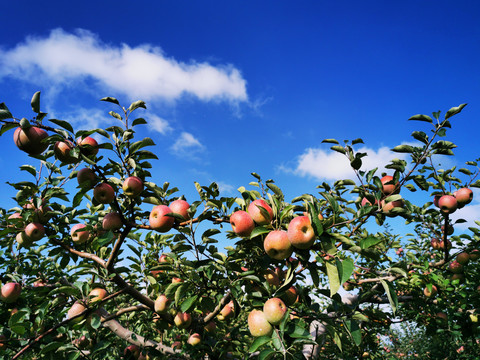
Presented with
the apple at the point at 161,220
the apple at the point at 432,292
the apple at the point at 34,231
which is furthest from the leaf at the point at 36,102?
the apple at the point at 432,292

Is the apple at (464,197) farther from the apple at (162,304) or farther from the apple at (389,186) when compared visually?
the apple at (162,304)

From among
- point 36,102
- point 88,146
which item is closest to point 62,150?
point 88,146

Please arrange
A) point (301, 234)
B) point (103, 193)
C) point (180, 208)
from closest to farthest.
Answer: point (301, 234)
point (103, 193)
point (180, 208)

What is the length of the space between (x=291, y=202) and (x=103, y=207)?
2422mm

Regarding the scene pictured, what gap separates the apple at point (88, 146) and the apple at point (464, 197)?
4.16 meters

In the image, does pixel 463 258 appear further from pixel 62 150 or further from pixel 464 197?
pixel 62 150

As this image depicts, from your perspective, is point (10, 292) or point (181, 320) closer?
point (181, 320)

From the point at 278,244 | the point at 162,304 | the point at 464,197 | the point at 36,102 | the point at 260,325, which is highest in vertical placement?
the point at 36,102

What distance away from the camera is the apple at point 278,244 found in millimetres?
2129

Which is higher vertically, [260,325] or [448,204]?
[448,204]

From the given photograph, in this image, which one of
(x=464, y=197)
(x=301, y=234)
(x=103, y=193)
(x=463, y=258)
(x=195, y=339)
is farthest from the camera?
(x=463, y=258)

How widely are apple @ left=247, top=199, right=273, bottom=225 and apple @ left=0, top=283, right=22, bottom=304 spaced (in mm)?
3370

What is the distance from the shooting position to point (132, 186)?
2574mm

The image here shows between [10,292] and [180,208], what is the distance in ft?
9.08
